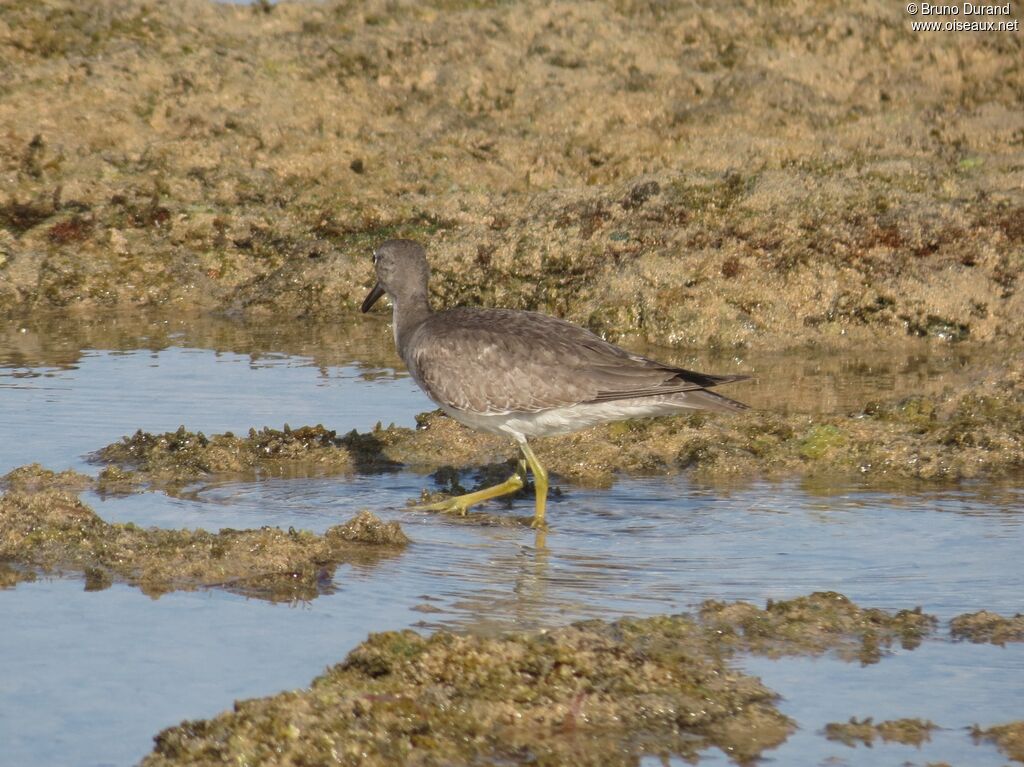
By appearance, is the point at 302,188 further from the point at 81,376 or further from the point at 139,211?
the point at 81,376

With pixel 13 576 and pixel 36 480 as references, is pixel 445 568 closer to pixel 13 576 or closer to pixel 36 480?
pixel 13 576

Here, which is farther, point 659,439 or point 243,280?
point 243,280

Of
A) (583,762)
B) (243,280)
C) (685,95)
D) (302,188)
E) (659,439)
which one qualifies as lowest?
(583,762)

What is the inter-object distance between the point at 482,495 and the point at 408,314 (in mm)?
1912

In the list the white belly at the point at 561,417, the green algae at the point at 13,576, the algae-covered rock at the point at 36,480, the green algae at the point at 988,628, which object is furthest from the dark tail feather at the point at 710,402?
the green algae at the point at 13,576

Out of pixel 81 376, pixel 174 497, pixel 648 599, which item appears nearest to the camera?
pixel 648 599

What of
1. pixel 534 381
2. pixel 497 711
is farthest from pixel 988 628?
pixel 534 381

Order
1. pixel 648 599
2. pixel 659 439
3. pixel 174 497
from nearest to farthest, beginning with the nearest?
pixel 648 599 → pixel 174 497 → pixel 659 439

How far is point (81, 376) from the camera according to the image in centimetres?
1205

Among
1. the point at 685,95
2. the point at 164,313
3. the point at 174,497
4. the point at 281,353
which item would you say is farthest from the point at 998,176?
the point at 174,497

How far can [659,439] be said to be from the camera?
1040cm

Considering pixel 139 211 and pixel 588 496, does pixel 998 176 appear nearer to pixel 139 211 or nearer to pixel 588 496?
pixel 588 496

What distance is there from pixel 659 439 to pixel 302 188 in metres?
6.65

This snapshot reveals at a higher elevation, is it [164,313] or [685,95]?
[685,95]
